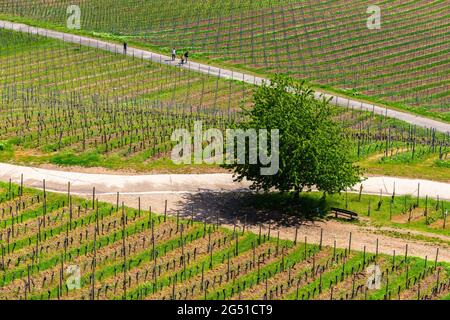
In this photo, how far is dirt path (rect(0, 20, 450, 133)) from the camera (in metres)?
76.9

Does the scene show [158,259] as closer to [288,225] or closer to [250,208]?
[288,225]

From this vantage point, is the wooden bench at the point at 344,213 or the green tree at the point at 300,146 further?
the wooden bench at the point at 344,213

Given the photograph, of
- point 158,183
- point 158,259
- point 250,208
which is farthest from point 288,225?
point 158,183

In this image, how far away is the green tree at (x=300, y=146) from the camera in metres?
48.0

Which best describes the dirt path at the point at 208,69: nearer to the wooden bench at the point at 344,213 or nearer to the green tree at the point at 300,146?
the green tree at the point at 300,146

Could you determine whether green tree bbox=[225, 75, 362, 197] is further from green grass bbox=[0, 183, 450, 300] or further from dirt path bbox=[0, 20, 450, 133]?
dirt path bbox=[0, 20, 450, 133]

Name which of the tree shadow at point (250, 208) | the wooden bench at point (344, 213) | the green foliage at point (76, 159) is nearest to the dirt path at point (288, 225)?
the tree shadow at point (250, 208)

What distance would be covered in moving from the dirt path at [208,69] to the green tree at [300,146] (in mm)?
14767

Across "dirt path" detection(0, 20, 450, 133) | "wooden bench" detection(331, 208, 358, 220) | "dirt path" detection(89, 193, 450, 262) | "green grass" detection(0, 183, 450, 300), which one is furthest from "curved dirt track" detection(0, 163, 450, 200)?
"dirt path" detection(0, 20, 450, 133)

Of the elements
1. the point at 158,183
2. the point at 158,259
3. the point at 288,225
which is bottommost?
the point at 158,259

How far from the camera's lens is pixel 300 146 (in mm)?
47719

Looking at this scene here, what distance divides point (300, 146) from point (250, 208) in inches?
238

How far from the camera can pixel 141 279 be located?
4069cm

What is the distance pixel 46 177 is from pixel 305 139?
62.6 ft
